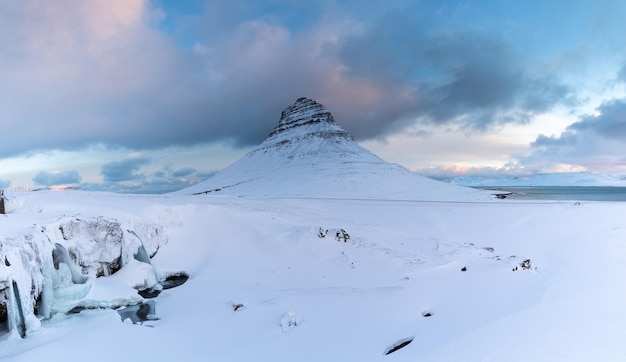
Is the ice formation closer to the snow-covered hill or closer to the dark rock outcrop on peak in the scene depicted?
the snow-covered hill

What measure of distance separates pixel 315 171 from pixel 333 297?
7875cm

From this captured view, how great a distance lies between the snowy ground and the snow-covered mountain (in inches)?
1786

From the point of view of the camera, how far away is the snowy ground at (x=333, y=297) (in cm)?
760

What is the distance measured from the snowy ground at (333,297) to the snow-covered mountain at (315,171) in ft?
149

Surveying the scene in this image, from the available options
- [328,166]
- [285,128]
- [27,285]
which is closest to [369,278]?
[27,285]

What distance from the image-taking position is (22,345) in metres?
8.54

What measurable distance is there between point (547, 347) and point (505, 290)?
5605mm

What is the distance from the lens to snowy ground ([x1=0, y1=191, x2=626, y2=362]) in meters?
7.60

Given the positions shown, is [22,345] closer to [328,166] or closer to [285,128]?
[328,166]

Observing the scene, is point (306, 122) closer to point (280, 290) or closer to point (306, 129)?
point (306, 129)

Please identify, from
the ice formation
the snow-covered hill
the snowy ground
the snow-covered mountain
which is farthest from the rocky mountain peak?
the ice formation

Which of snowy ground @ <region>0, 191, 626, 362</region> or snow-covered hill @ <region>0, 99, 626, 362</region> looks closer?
snowy ground @ <region>0, 191, 626, 362</region>

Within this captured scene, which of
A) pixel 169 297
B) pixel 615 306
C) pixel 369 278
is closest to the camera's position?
pixel 615 306

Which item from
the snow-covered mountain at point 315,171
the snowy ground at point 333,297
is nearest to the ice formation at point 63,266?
the snowy ground at point 333,297
